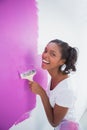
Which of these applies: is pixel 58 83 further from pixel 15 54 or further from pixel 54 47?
pixel 15 54

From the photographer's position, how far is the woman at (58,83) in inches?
48.8

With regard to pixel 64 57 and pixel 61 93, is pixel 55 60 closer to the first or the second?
pixel 64 57

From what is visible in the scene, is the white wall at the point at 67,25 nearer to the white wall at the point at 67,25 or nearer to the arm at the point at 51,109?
the white wall at the point at 67,25

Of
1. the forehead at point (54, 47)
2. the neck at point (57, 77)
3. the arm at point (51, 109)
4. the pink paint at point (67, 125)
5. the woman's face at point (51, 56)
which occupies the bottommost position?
the pink paint at point (67, 125)

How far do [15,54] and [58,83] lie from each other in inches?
13.8

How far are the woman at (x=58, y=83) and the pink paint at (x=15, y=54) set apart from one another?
0.09 meters

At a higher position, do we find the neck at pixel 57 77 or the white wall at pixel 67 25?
the white wall at pixel 67 25

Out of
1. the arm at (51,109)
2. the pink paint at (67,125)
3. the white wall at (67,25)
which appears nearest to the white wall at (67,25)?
the white wall at (67,25)

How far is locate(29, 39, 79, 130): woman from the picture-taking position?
1.24m

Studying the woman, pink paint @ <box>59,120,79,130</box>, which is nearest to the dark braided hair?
the woman

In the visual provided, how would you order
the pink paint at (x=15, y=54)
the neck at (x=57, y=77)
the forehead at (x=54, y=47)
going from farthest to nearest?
the neck at (x=57, y=77)
the forehead at (x=54, y=47)
the pink paint at (x=15, y=54)

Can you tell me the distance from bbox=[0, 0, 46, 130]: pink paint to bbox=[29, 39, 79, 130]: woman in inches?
3.4

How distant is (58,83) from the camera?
1.32m

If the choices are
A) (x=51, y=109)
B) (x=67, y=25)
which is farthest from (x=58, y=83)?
(x=67, y=25)
